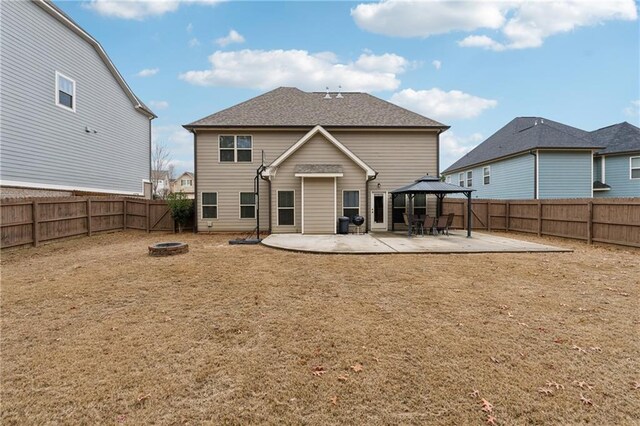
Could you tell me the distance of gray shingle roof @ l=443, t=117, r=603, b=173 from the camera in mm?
17562

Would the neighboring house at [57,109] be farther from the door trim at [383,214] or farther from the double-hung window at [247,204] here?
the door trim at [383,214]

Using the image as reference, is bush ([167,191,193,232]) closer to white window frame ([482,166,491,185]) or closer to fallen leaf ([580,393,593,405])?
fallen leaf ([580,393,593,405])

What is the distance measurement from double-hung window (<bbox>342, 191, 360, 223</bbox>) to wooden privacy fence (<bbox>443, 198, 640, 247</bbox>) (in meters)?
5.84

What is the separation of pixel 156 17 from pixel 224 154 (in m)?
7.10

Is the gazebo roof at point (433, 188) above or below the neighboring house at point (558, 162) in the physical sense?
below

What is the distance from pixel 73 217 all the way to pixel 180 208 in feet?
13.9

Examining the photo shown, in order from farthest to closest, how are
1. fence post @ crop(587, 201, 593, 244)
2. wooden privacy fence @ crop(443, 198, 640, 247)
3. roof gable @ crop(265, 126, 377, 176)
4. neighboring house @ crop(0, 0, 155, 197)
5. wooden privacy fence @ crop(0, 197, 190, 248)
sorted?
roof gable @ crop(265, 126, 377, 176) → fence post @ crop(587, 201, 593, 244) → neighboring house @ crop(0, 0, 155, 197) → wooden privacy fence @ crop(443, 198, 640, 247) → wooden privacy fence @ crop(0, 197, 190, 248)

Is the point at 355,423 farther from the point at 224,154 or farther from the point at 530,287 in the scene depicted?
the point at 224,154

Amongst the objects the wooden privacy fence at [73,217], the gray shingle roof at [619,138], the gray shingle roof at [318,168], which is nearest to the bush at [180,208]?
the wooden privacy fence at [73,217]

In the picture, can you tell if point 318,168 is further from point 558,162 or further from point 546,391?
point 558,162

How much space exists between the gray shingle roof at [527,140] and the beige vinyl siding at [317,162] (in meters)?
11.6

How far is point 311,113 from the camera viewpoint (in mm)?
16406

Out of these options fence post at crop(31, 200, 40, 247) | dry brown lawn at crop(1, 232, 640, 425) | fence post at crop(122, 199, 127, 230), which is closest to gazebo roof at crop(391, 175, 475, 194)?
dry brown lawn at crop(1, 232, 640, 425)

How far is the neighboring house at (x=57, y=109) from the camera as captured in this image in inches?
425
